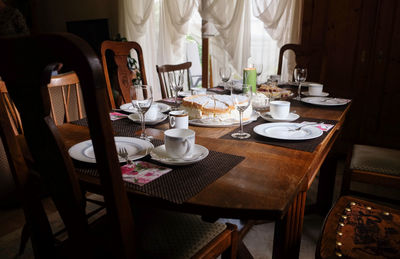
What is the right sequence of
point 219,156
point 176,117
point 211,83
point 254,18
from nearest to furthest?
point 219,156
point 176,117
point 254,18
point 211,83

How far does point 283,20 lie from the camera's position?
9.98ft

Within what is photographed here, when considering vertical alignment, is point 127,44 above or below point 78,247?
above

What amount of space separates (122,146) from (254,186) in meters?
0.49

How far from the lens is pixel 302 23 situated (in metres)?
2.97

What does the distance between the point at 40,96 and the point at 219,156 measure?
21.8 inches

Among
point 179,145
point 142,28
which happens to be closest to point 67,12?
point 142,28

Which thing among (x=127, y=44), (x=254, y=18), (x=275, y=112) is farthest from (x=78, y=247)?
(x=254, y=18)

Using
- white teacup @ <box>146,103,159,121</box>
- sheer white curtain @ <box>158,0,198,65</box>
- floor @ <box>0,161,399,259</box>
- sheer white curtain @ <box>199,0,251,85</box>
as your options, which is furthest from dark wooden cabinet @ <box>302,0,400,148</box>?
white teacup @ <box>146,103,159,121</box>

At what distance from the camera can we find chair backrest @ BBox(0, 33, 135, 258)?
0.51 meters

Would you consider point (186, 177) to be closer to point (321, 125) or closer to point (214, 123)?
point (214, 123)

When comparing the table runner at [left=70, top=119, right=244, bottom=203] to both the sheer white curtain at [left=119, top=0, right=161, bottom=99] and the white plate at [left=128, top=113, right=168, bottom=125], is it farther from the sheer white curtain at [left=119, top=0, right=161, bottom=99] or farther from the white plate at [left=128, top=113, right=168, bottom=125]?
the sheer white curtain at [left=119, top=0, right=161, bottom=99]

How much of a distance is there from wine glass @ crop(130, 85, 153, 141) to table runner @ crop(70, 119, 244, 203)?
270 mm

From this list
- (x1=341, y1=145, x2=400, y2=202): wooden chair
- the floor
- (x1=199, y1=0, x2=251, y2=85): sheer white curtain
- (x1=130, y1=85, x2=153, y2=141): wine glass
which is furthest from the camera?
(x1=199, y1=0, x2=251, y2=85): sheer white curtain

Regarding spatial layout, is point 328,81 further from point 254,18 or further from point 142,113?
point 142,113
